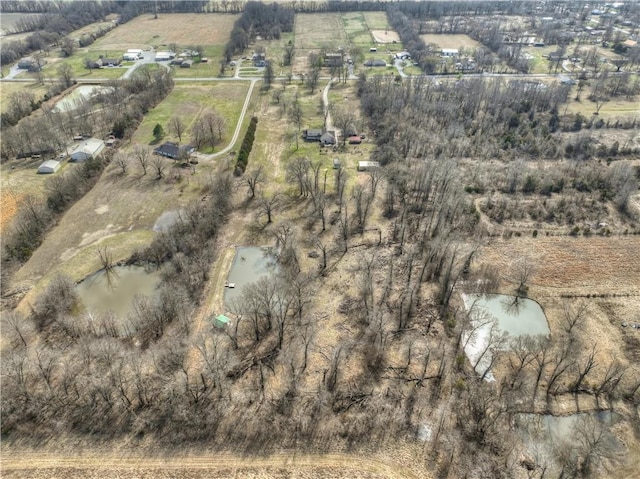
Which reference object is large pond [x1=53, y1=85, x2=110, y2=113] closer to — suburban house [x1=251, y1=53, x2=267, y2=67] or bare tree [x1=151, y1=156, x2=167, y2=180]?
A: bare tree [x1=151, y1=156, x2=167, y2=180]

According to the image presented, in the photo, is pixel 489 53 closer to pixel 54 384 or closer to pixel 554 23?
pixel 554 23

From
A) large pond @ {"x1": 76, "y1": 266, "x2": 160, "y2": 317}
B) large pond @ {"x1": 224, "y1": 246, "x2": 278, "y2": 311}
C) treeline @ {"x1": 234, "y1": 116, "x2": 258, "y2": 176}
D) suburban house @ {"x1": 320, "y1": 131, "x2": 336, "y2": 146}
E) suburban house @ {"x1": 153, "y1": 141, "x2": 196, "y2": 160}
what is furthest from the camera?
suburban house @ {"x1": 320, "y1": 131, "x2": 336, "y2": 146}

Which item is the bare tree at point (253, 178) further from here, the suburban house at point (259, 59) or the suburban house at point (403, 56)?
the suburban house at point (403, 56)

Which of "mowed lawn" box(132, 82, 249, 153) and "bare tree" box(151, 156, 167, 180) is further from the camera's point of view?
"mowed lawn" box(132, 82, 249, 153)

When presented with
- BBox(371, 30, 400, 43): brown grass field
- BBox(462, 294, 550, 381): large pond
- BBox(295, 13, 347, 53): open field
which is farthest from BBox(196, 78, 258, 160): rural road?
BBox(371, 30, 400, 43): brown grass field

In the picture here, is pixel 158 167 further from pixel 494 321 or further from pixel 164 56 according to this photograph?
pixel 164 56

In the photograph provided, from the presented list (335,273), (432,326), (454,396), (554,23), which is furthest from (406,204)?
(554,23)

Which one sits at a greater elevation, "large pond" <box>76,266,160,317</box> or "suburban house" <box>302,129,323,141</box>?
"suburban house" <box>302,129,323,141</box>
